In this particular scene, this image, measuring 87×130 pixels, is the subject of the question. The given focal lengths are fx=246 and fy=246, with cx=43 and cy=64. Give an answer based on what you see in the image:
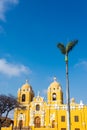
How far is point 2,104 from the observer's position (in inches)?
1886

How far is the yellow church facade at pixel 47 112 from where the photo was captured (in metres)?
53.9

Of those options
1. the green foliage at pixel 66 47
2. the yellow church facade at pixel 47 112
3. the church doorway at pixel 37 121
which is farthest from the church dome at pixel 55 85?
the green foliage at pixel 66 47

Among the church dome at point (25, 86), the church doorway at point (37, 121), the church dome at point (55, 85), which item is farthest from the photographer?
the church dome at point (25, 86)

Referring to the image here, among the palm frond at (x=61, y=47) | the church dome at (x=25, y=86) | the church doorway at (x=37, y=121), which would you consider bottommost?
the church doorway at (x=37, y=121)

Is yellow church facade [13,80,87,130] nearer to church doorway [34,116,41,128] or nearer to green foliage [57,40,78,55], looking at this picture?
church doorway [34,116,41,128]

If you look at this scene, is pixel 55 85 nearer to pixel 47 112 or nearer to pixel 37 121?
pixel 47 112

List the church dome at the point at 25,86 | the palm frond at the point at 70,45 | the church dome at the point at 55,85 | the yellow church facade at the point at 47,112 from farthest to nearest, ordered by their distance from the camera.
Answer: the church dome at the point at 25,86, the church dome at the point at 55,85, the yellow church facade at the point at 47,112, the palm frond at the point at 70,45

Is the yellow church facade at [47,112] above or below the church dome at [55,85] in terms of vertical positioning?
below

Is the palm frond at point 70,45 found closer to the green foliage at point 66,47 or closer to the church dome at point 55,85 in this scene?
the green foliage at point 66,47

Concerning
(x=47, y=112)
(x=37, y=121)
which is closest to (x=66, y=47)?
(x=47, y=112)

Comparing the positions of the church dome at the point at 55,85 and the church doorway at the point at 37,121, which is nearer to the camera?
the church doorway at the point at 37,121

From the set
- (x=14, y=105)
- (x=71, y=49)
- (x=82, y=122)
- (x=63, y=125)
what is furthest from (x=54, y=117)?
(x=71, y=49)

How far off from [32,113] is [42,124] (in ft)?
12.1

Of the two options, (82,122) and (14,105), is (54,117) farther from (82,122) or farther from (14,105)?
(14,105)
